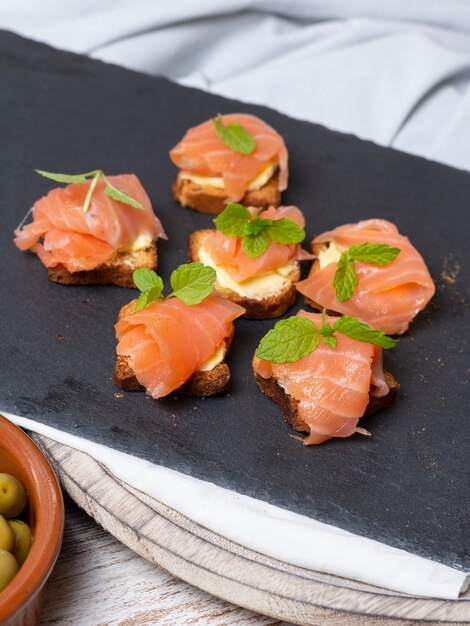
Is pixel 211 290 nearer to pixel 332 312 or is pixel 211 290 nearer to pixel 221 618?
pixel 332 312

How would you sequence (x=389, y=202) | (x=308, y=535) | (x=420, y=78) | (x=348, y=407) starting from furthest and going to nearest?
(x=420, y=78) → (x=389, y=202) → (x=348, y=407) → (x=308, y=535)

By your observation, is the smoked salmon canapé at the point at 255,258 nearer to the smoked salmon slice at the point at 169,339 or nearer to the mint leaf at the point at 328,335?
the smoked salmon slice at the point at 169,339

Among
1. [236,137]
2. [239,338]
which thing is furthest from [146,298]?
[236,137]

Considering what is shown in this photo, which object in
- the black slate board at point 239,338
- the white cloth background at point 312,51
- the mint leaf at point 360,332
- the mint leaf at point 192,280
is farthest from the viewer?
the white cloth background at point 312,51

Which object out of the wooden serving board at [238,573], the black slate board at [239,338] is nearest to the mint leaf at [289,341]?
the black slate board at [239,338]

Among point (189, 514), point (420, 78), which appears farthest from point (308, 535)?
point (420, 78)

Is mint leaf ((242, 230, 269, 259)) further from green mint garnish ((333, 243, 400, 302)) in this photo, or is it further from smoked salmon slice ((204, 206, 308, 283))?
green mint garnish ((333, 243, 400, 302))
